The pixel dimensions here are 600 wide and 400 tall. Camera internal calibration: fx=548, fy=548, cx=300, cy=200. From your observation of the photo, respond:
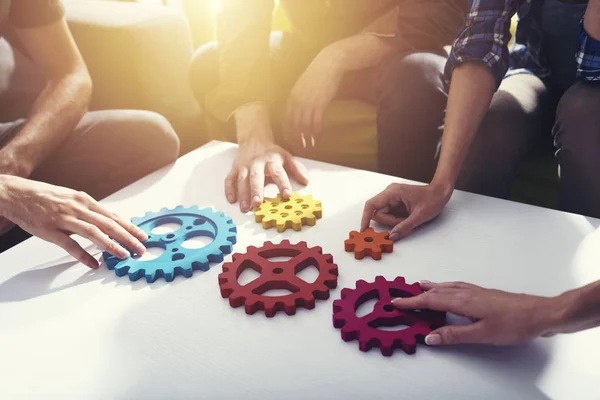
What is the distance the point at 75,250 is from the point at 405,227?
1.69ft

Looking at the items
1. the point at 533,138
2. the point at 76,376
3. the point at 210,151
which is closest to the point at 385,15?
the point at 533,138

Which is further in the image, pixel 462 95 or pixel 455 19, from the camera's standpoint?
pixel 455 19

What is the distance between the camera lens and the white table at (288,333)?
603mm

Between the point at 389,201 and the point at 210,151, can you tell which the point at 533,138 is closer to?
the point at 389,201

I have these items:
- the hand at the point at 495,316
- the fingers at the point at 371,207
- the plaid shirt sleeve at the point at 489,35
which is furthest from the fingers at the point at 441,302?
the plaid shirt sleeve at the point at 489,35

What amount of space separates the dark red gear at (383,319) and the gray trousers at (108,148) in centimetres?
68

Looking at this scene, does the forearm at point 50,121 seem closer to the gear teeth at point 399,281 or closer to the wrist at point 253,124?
the wrist at point 253,124

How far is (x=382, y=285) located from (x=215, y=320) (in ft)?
0.74

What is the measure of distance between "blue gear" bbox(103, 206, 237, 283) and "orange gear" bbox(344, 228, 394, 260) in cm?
19

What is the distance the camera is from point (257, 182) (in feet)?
3.43

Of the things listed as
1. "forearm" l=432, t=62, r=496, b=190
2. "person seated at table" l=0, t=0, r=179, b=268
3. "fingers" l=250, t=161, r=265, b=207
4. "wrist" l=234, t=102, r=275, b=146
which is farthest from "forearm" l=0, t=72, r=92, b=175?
"forearm" l=432, t=62, r=496, b=190

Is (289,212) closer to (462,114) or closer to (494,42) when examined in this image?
(462,114)

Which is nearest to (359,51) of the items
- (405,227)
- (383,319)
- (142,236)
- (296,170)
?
(296,170)

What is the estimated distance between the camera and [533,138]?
1281 mm
